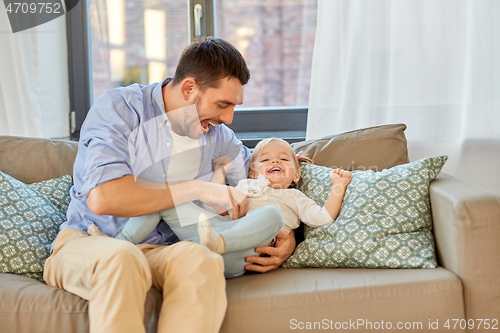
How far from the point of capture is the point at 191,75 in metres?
1.43

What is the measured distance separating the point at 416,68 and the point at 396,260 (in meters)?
1.13

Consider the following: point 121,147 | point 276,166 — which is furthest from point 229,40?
point 121,147

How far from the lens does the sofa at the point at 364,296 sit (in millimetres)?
1193

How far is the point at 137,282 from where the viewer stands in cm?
110

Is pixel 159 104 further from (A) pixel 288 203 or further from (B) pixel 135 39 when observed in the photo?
A: (B) pixel 135 39

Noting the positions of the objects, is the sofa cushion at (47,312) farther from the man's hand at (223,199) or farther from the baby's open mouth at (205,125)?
the baby's open mouth at (205,125)

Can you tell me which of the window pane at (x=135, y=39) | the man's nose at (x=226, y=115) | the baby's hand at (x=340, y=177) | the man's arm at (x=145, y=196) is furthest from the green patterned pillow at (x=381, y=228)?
the window pane at (x=135, y=39)

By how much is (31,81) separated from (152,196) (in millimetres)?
1368

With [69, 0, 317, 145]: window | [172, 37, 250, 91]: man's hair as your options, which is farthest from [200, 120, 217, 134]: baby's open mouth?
[69, 0, 317, 145]: window

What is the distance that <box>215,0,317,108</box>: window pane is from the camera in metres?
2.50

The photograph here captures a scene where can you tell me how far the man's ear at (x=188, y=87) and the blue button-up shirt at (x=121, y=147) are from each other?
0.10m

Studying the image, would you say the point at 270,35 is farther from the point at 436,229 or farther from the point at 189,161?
the point at 436,229

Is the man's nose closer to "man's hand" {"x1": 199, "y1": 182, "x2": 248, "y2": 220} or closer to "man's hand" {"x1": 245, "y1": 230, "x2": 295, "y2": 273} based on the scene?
"man's hand" {"x1": 199, "y1": 182, "x2": 248, "y2": 220}

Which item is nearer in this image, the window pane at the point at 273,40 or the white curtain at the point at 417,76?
the white curtain at the point at 417,76
